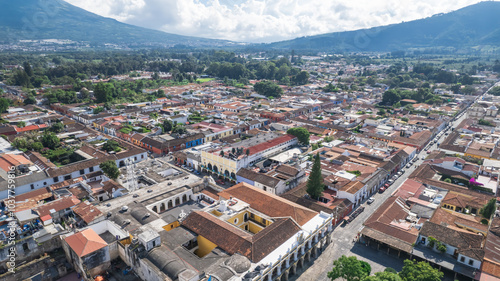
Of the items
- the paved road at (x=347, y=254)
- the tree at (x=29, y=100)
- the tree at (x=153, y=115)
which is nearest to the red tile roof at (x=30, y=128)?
the tree at (x=153, y=115)

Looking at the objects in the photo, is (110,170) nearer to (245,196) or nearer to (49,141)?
(245,196)

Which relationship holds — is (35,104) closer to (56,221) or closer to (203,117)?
(203,117)

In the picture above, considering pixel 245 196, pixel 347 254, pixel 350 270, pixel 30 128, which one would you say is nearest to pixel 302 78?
pixel 30 128

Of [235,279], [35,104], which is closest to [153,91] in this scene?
[35,104]

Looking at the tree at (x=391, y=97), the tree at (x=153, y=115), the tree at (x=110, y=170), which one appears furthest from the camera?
the tree at (x=391, y=97)

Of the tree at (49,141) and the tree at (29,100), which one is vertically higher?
the tree at (29,100)

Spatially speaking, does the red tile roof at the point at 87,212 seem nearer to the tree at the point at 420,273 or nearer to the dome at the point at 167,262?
the dome at the point at 167,262
